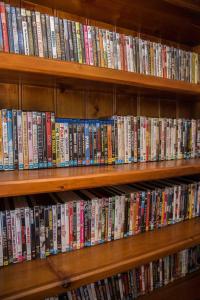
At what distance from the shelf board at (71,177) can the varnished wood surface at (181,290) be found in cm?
65

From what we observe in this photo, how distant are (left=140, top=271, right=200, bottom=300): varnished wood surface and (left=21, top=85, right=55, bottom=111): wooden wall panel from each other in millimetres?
1010

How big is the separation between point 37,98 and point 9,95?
0.37 ft

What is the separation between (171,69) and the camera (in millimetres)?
1048

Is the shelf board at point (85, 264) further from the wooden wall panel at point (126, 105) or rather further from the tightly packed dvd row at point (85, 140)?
the wooden wall panel at point (126, 105)

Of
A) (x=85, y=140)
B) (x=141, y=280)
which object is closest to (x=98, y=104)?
(x=85, y=140)

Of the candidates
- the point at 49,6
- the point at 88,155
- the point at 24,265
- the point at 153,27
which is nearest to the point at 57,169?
the point at 88,155

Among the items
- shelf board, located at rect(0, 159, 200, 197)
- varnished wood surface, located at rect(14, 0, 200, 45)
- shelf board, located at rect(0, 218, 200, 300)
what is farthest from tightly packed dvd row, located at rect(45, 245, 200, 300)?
varnished wood surface, located at rect(14, 0, 200, 45)

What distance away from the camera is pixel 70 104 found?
3.44 ft

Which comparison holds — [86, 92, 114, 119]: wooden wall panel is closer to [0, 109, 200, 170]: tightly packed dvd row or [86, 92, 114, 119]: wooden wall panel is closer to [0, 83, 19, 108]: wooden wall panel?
[0, 109, 200, 170]: tightly packed dvd row

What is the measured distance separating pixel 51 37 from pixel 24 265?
2.52 ft

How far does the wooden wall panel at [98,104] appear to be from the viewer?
3.58ft

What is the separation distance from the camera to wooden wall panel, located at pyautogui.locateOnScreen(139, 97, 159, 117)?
4.08ft

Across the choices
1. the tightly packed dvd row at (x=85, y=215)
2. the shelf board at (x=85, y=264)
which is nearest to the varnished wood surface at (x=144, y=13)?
the tightly packed dvd row at (x=85, y=215)

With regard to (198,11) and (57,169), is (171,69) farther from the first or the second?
(57,169)
